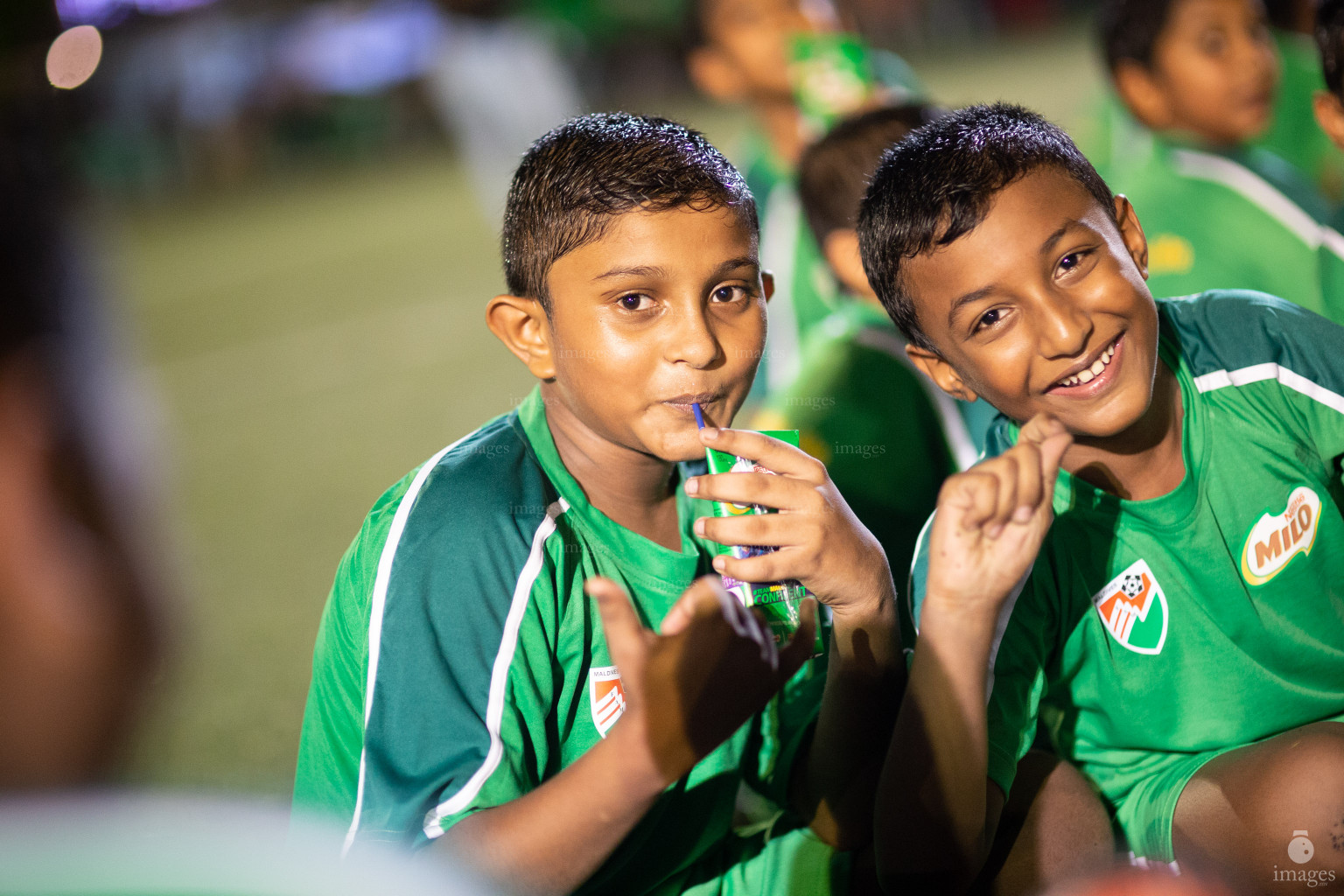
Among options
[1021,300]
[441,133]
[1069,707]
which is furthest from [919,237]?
[441,133]

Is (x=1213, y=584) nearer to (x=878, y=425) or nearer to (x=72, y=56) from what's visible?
(x=878, y=425)

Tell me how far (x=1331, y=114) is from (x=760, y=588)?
1504mm

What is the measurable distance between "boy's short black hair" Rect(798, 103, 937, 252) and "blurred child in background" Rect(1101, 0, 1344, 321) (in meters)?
0.63

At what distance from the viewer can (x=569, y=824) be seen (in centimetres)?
117

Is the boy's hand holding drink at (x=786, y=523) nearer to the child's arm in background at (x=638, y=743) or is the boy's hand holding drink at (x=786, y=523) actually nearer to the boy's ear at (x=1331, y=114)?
the child's arm in background at (x=638, y=743)

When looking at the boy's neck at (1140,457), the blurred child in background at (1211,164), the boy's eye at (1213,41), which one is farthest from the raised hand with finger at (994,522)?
the boy's eye at (1213,41)

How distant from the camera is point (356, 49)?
15.5 m

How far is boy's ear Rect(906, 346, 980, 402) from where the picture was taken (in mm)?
1560

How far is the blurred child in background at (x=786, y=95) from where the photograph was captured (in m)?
3.37

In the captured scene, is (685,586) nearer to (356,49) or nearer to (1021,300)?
(1021,300)

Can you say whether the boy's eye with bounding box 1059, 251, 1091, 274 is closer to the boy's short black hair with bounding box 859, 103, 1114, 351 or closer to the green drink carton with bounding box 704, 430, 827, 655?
the boy's short black hair with bounding box 859, 103, 1114, 351

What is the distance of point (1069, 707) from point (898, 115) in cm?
150

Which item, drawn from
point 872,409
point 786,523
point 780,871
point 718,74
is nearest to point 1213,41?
point 718,74

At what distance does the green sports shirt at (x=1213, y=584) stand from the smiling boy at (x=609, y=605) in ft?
0.91
